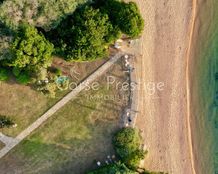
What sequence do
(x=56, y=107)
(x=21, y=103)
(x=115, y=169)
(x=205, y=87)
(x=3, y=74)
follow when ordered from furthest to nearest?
(x=205, y=87), (x=56, y=107), (x=21, y=103), (x=3, y=74), (x=115, y=169)

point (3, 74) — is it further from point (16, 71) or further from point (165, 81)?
point (165, 81)

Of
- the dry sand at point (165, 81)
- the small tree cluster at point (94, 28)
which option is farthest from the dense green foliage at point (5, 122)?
the dry sand at point (165, 81)

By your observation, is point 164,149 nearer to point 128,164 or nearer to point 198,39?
point 128,164

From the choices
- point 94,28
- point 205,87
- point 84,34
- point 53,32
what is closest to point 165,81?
point 205,87

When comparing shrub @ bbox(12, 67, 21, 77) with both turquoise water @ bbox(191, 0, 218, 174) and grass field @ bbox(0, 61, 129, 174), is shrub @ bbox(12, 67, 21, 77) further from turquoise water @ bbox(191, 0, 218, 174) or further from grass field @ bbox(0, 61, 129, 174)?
turquoise water @ bbox(191, 0, 218, 174)

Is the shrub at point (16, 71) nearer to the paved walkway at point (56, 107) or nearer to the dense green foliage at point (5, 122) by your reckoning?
the dense green foliage at point (5, 122)

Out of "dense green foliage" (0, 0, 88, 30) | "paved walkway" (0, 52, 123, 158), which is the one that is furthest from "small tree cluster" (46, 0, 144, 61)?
"paved walkway" (0, 52, 123, 158)
